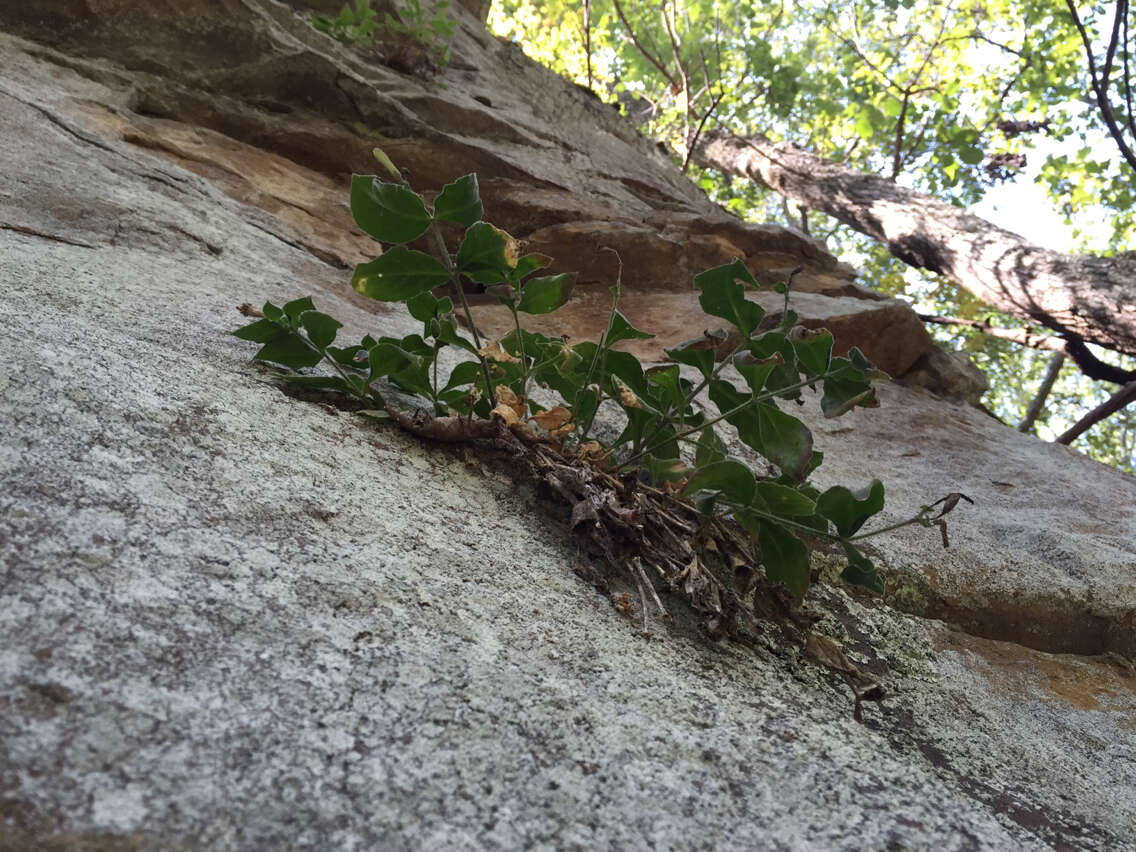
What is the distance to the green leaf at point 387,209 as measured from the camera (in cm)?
104

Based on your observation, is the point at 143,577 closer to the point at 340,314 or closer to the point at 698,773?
the point at 698,773

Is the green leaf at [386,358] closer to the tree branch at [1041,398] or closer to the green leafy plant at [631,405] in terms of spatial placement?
the green leafy plant at [631,405]

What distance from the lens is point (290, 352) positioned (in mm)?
1272

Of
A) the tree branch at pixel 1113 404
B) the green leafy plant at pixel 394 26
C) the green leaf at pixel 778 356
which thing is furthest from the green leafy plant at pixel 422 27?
the tree branch at pixel 1113 404

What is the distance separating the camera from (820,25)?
7.99 meters

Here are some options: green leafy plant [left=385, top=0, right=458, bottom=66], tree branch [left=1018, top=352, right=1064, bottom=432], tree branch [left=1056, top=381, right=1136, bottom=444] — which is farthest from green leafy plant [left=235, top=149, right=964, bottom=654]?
tree branch [left=1018, top=352, right=1064, bottom=432]

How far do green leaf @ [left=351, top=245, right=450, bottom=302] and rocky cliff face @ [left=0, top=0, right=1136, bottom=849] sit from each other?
0.23 meters

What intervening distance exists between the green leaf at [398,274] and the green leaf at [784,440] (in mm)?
531

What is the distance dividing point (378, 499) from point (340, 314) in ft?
3.75

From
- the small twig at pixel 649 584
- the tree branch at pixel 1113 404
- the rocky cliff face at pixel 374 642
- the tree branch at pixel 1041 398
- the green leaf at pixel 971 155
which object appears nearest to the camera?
the rocky cliff face at pixel 374 642

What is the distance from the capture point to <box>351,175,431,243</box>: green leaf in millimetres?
1037

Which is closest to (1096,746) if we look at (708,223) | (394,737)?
(394,737)

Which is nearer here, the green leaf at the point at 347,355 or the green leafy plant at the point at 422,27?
the green leaf at the point at 347,355

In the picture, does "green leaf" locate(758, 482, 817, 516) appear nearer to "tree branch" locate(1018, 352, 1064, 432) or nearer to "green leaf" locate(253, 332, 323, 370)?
"green leaf" locate(253, 332, 323, 370)
